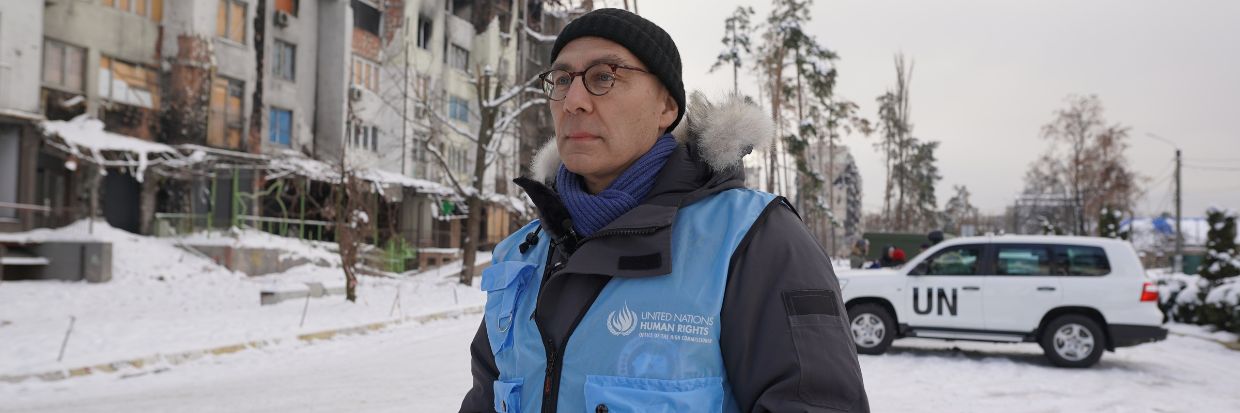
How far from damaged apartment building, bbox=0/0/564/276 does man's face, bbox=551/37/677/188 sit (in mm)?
16720

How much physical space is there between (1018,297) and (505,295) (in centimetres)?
1115

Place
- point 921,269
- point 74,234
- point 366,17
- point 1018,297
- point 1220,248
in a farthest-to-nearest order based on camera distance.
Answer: point 366,17, point 74,234, point 1220,248, point 921,269, point 1018,297

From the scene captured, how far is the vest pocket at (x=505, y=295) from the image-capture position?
6.73 ft

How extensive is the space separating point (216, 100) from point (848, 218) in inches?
1468

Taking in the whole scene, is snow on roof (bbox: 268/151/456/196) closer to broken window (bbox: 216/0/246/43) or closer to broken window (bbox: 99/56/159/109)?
broken window (bbox: 99/56/159/109)

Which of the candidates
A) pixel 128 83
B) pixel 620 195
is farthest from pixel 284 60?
pixel 620 195

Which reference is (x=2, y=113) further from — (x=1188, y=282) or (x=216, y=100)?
(x=1188, y=282)

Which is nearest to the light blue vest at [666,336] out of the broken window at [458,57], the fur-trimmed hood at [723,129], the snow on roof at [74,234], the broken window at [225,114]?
the fur-trimmed hood at [723,129]

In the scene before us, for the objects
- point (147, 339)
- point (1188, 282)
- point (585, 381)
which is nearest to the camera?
point (585, 381)

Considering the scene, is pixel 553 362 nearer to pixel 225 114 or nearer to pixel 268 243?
pixel 268 243

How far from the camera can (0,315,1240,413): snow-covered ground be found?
777 cm

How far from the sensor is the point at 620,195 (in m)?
1.93

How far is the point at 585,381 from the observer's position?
1738 mm

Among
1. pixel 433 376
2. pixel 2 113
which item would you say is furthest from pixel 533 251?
pixel 2 113
